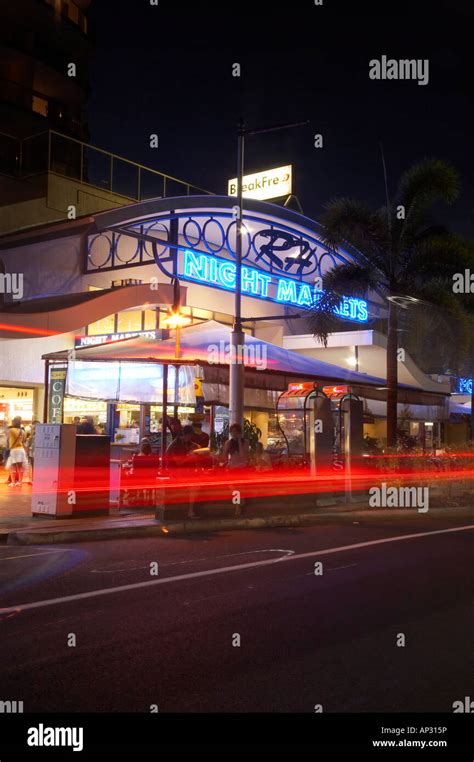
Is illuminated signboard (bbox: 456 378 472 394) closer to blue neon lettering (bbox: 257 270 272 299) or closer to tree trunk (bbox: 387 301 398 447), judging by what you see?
blue neon lettering (bbox: 257 270 272 299)

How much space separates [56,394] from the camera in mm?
18281

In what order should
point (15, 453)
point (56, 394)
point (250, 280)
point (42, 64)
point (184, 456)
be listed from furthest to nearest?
point (42, 64) → point (250, 280) → point (56, 394) → point (15, 453) → point (184, 456)

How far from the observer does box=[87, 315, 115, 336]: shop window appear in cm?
2452

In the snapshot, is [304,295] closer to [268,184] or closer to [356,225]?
[356,225]

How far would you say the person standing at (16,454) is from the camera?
17.7 metres

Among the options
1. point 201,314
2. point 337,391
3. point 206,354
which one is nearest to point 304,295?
point 201,314

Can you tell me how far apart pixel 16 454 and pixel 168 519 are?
561cm

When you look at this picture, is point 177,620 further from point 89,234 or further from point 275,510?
point 89,234

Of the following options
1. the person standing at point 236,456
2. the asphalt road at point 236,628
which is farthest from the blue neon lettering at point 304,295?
the asphalt road at point 236,628

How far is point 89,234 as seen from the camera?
23188 millimetres

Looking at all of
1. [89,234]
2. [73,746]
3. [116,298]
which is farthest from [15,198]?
[73,746]

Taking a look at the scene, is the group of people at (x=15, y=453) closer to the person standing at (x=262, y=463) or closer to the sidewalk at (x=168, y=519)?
the sidewalk at (x=168, y=519)

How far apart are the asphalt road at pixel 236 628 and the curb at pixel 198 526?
552 millimetres

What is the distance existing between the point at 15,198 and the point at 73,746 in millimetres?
24016
